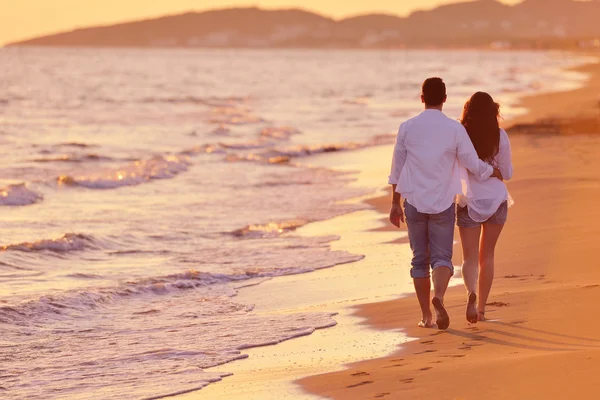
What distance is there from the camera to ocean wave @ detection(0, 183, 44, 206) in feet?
51.5

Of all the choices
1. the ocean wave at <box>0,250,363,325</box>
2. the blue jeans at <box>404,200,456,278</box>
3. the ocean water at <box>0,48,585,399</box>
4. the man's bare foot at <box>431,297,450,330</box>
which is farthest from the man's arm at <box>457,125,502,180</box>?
the ocean wave at <box>0,250,363,325</box>

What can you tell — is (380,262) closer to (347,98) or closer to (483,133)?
(483,133)

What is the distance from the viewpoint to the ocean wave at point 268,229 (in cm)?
1235

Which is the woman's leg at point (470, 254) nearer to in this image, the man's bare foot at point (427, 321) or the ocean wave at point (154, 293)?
the man's bare foot at point (427, 321)

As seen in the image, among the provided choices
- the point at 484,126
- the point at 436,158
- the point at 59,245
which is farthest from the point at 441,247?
the point at 59,245

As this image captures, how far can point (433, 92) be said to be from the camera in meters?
6.70

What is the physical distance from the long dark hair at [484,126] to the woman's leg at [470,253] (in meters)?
0.48

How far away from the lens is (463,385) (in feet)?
17.1

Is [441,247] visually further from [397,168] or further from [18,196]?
[18,196]

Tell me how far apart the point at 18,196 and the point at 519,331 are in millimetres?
11107

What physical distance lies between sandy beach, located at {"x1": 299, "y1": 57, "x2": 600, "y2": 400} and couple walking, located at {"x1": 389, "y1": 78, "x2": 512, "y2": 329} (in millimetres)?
307

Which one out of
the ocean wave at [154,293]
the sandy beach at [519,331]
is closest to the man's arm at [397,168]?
the sandy beach at [519,331]

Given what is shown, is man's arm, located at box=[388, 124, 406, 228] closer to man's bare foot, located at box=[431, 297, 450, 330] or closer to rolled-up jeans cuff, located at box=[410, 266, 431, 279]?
rolled-up jeans cuff, located at box=[410, 266, 431, 279]

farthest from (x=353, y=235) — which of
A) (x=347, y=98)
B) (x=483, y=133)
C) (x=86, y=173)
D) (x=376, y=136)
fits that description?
(x=347, y=98)
